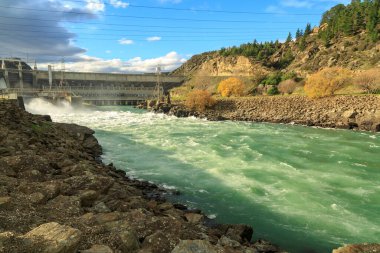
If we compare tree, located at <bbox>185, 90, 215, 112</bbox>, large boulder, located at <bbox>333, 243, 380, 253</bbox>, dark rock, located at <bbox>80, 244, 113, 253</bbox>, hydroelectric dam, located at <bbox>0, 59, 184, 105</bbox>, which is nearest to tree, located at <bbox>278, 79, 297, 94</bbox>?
tree, located at <bbox>185, 90, 215, 112</bbox>

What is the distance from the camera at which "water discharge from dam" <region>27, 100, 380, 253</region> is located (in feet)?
38.6

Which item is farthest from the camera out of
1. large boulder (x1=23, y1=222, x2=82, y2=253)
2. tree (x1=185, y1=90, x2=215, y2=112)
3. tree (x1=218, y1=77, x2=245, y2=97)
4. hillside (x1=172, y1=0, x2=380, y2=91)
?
hillside (x1=172, y1=0, x2=380, y2=91)

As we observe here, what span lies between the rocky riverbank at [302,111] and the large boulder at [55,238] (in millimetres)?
40768

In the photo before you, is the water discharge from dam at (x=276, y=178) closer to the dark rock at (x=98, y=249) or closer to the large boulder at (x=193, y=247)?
the large boulder at (x=193, y=247)

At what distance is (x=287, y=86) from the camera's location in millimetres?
71562

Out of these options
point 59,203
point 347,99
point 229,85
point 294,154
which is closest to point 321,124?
point 347,99

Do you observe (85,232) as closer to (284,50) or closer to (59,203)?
(59,203)

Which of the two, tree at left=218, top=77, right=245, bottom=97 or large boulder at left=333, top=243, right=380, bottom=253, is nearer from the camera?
large boulder at left=333, top=243, right=380, bottom=253

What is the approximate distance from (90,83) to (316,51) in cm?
7518

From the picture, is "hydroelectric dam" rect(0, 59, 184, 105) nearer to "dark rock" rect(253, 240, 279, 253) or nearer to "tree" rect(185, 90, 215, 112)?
"tree" rect(185, 90, 215, 112)

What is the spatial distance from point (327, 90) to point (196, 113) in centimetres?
2305

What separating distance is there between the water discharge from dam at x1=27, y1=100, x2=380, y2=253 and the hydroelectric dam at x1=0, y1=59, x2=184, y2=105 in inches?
2614

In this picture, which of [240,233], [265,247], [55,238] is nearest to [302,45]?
[240,233]

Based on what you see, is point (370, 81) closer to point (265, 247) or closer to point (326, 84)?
point (326, 84)
